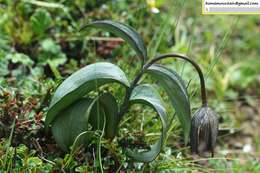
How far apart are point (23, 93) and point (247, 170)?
774 millimetres

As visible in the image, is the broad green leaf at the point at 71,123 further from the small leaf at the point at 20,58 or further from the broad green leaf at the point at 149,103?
the small leaf at the point at 20,58

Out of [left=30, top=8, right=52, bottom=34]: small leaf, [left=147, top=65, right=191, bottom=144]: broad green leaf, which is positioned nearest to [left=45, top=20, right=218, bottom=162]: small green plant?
[left=147, top=65, right=191, bottom=144]: broad green leaf

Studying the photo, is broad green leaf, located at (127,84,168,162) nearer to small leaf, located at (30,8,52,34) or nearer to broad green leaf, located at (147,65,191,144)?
broad green leaf, located at (147,65,191,144)

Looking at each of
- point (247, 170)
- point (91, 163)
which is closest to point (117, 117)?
point (91, 163)

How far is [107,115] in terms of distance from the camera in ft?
4.67

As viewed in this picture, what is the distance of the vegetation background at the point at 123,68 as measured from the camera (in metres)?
1.45

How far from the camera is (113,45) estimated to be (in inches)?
84.7

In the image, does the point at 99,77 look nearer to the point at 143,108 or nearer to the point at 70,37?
the point at 143,108

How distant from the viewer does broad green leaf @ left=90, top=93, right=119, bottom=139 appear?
4.56ft

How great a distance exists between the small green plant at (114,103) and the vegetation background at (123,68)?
2.5 inches

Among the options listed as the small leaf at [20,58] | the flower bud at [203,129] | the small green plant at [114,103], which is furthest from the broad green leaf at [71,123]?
the small leaf at [20,58]

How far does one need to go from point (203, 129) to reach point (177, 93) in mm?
113

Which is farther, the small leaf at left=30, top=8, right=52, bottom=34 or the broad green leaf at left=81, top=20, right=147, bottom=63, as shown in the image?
the small leaf at left=30, top=8, right=52, bottom=34

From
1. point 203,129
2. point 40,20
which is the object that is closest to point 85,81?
point 203,129
